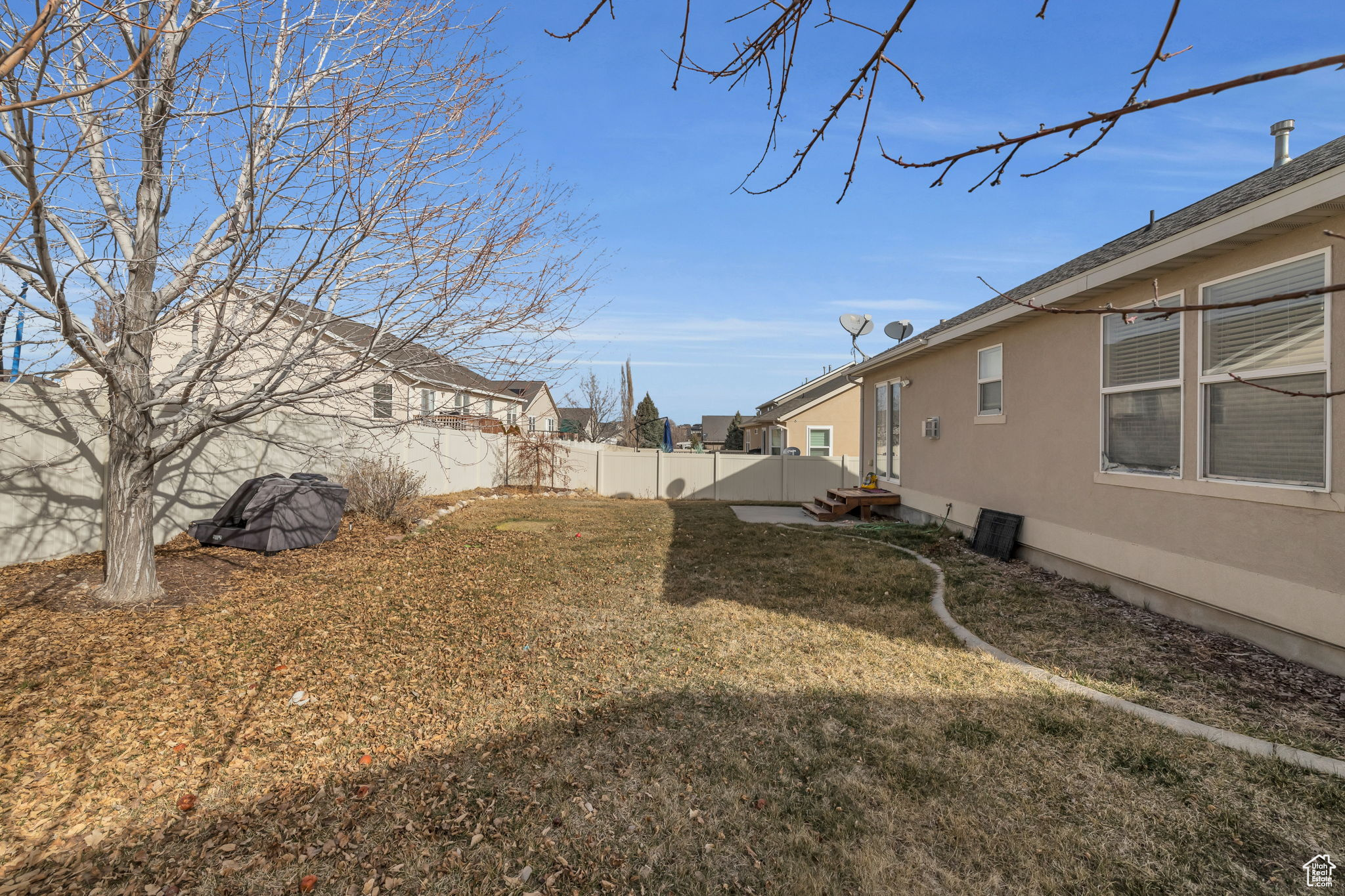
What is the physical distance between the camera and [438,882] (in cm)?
254

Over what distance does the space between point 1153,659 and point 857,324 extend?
12403 millimetres

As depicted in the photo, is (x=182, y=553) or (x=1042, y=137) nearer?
(x=1042, y=137)

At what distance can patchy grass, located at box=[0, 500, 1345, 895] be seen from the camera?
8.46ft

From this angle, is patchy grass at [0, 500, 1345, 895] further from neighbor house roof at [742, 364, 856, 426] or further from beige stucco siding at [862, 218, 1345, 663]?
neighbor house roof at [742, 364, 856, 426]

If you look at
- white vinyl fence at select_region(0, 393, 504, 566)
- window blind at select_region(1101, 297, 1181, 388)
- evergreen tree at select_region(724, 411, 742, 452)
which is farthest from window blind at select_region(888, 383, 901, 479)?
evergreen tree at select_region(724, 411, 742, 452)

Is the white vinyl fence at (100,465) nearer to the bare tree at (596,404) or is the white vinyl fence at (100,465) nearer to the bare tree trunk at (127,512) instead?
the bare tree trunk at (127,512)

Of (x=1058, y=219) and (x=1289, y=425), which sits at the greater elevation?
(x=1058, y=219)

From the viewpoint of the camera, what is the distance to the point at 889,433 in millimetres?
13094

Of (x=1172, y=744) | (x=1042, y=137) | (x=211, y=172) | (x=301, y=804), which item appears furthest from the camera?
(x=211, y=172)

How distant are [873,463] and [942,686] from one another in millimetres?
10476

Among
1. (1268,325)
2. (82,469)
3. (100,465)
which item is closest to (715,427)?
(100,465)

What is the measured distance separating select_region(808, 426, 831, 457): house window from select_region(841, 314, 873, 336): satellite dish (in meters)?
9.97

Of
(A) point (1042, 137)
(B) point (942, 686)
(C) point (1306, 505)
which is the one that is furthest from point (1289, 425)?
(A) point (1042, 137)

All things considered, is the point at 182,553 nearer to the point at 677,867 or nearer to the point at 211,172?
the point at 211,172
